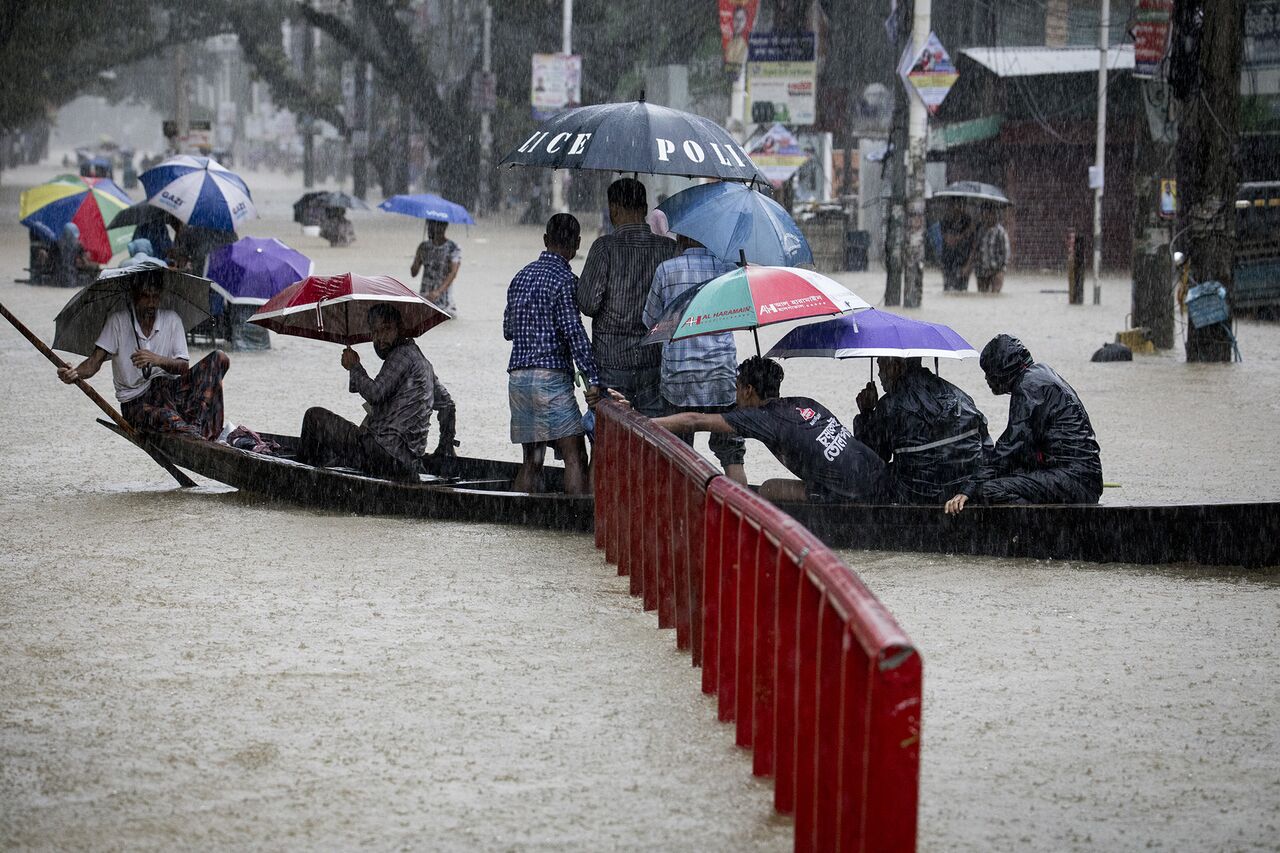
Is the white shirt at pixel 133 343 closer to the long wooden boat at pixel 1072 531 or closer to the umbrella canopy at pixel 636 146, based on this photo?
the umbrella canopy at pixel 636 146

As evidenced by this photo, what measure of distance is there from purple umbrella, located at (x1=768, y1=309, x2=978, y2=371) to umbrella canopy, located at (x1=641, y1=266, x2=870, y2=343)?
0.14 m

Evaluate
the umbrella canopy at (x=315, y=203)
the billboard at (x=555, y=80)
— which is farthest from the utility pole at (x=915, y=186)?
the umbrella canopy at (x=315, y=203)

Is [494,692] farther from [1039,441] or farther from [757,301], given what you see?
[1039,441]

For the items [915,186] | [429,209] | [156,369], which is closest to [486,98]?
[915,186]

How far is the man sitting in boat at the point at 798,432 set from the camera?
7.70 m

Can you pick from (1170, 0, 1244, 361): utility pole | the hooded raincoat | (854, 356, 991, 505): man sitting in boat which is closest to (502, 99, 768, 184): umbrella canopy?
(854, 356, 991, 505): man sitting in boat

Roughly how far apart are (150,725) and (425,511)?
3.36 m

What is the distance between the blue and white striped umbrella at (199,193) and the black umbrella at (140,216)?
0.70ft

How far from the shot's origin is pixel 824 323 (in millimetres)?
7961

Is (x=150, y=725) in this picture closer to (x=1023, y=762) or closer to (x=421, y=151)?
(x=1023, y=762)

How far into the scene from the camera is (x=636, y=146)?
842cm

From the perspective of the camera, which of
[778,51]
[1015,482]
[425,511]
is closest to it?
[1015,482]


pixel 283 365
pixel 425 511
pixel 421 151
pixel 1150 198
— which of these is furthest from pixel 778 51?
pixel 421 151

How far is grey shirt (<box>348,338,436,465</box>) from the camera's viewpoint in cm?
877
